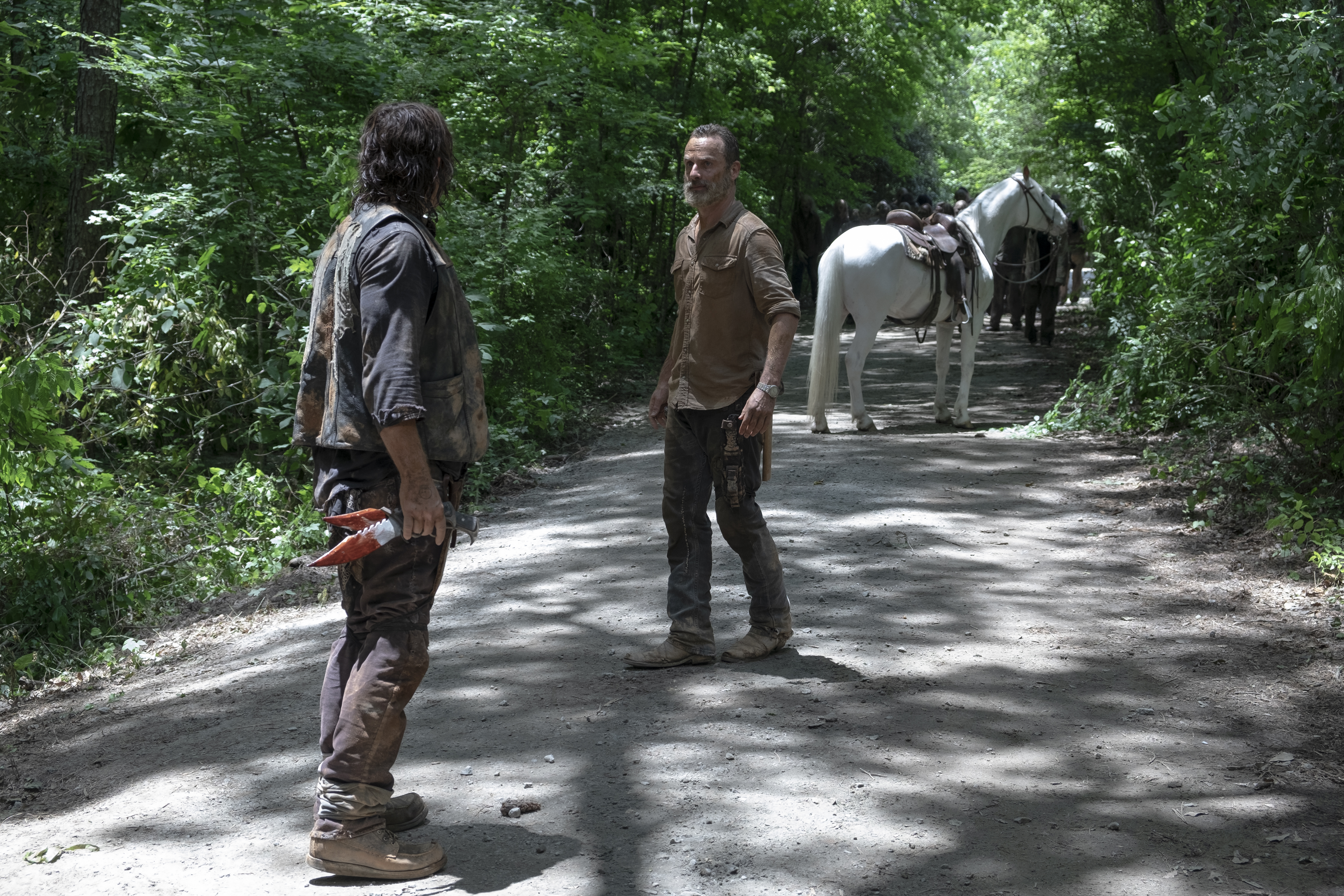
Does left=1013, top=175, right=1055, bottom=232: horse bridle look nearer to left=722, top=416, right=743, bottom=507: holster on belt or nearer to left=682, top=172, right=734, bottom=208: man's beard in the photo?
left=682, top=172, right=734, bottom=208: man's beard

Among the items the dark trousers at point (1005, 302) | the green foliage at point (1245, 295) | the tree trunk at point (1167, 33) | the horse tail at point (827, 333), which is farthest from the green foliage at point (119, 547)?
the dark trousers at point (1005, 302)

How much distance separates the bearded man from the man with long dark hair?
1.65 metres

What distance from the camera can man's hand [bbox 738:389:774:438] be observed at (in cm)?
469

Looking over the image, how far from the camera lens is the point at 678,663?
5.19m

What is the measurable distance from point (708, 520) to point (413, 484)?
2.10m

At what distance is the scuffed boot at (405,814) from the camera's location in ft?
11.9

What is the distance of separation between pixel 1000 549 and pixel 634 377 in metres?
8.79

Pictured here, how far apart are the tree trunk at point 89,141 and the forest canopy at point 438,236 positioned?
31 mm

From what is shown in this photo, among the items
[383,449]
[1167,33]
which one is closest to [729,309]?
[383,449]

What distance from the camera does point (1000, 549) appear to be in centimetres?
721

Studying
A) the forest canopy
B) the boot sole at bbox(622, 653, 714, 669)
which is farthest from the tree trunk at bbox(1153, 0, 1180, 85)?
the boot sole at bbox(622, 653, 714, 669)

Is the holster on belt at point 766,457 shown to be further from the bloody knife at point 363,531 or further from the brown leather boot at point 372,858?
the brown leather boot at point 372,858

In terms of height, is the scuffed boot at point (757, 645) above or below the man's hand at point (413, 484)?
below

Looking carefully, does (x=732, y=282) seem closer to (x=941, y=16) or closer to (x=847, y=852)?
(x=847, y=852)
